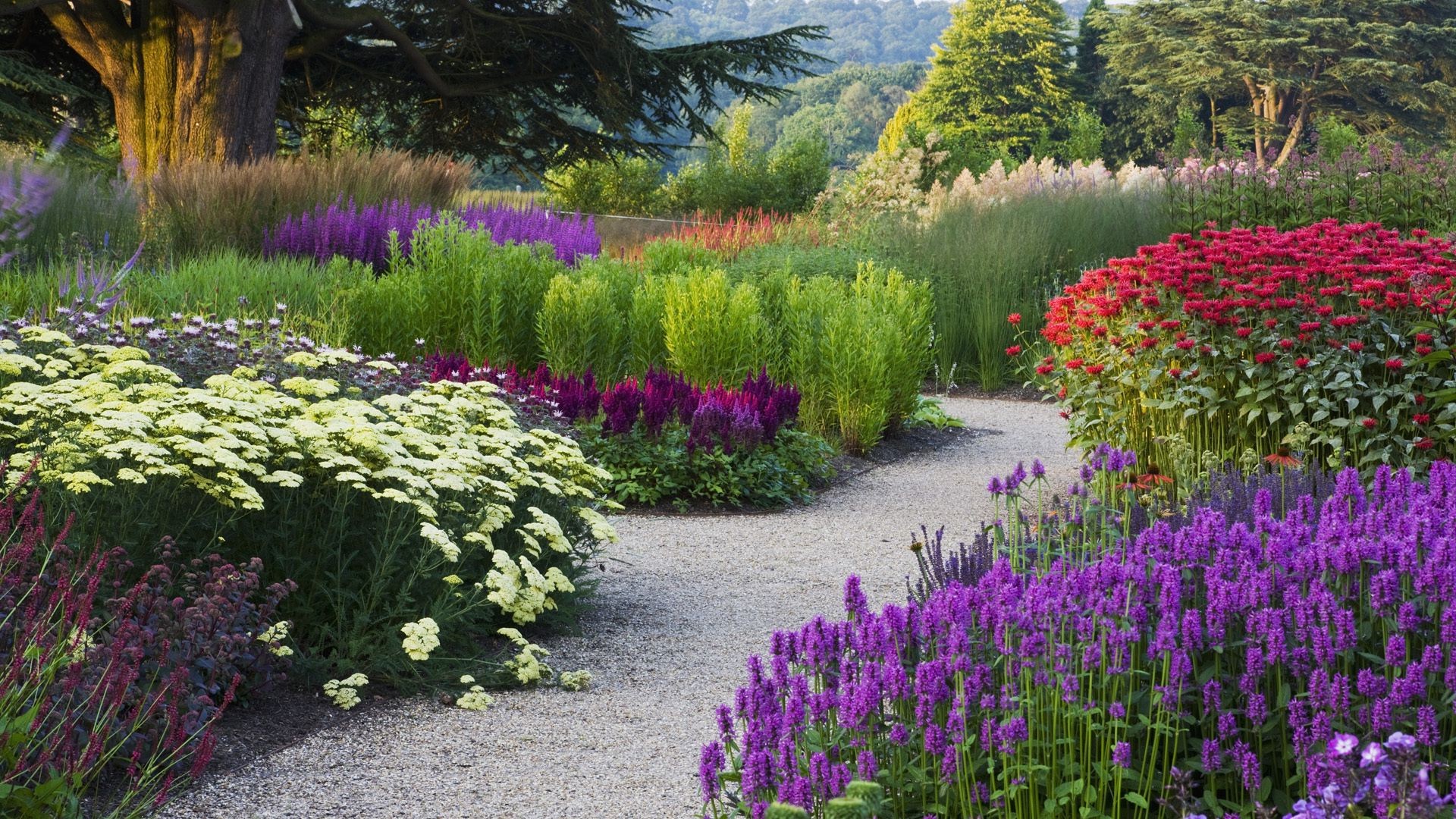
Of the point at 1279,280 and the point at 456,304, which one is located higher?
the point at 1279,280

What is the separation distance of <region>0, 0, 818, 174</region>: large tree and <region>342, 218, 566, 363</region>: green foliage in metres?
5.78

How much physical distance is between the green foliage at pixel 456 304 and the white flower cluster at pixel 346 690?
4.23m

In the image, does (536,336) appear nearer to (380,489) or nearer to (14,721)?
(380,489)

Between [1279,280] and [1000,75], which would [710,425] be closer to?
[1279,280]

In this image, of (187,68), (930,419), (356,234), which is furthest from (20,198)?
(187,68)

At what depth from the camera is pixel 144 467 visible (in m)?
3.19

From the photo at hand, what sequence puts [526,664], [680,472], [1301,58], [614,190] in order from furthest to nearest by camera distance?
1. [1301,58]
2. [614,190]
3. [680,472]
4. [526,664]

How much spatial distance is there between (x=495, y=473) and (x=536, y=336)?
13.5ft

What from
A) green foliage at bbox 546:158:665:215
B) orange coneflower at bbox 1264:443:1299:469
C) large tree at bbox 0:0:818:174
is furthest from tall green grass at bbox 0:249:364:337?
green foliage at bbox 546:158:665:215

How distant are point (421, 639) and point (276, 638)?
1.20ft

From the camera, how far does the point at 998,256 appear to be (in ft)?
37.9

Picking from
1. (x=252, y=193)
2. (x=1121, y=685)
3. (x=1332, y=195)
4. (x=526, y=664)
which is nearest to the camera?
(x=1121, y=685)

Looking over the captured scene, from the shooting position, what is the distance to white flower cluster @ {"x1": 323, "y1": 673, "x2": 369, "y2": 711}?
3.43 meters

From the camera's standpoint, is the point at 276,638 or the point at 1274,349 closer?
the point at 276,638
